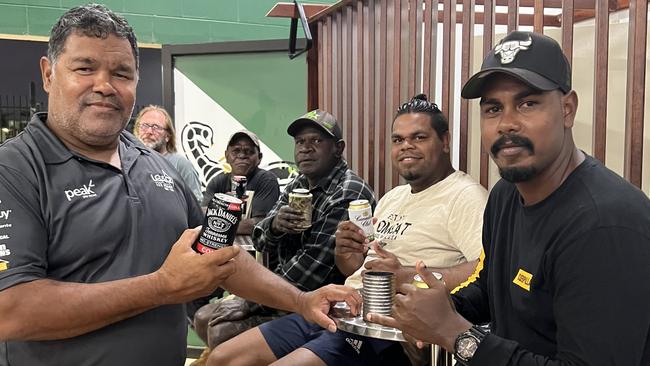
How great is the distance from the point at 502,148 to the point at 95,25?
3.33 ft

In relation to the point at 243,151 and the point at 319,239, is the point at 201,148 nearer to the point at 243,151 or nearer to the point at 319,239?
the point at 243,151

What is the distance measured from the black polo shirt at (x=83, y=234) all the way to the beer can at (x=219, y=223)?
306 mm

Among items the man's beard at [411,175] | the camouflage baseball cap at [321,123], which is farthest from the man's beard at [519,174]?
the camouflage baseball cap at [321,123]

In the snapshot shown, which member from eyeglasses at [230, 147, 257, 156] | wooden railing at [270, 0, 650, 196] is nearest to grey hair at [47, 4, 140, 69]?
wooden railing at [270, 0, 650, 196]

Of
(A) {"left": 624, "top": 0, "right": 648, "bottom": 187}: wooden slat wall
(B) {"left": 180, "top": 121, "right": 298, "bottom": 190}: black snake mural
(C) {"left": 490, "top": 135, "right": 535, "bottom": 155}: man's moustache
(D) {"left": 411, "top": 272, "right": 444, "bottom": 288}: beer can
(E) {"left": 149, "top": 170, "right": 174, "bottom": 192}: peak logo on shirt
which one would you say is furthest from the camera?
(B) {"left": 180, "top": 121, "right": 298, "bottom": 190}: black snake mural

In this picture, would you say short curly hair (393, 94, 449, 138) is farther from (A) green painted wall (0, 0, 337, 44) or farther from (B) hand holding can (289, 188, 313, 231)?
(A) green painted wall (0, 0, 337, 44)

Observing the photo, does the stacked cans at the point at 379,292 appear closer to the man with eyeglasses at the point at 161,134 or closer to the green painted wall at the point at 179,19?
the man with eyeglasses at the point at 161,134

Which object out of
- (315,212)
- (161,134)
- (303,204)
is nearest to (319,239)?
(315,212)

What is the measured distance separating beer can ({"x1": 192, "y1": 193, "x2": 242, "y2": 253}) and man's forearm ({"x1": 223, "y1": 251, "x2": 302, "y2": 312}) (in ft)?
1.59

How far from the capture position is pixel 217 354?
2.39m

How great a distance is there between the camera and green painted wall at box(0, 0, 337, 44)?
514 cm

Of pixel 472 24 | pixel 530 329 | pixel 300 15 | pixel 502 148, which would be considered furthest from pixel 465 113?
pixel 300 15

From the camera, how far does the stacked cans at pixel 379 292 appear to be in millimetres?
1628

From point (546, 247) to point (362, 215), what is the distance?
0.81m
